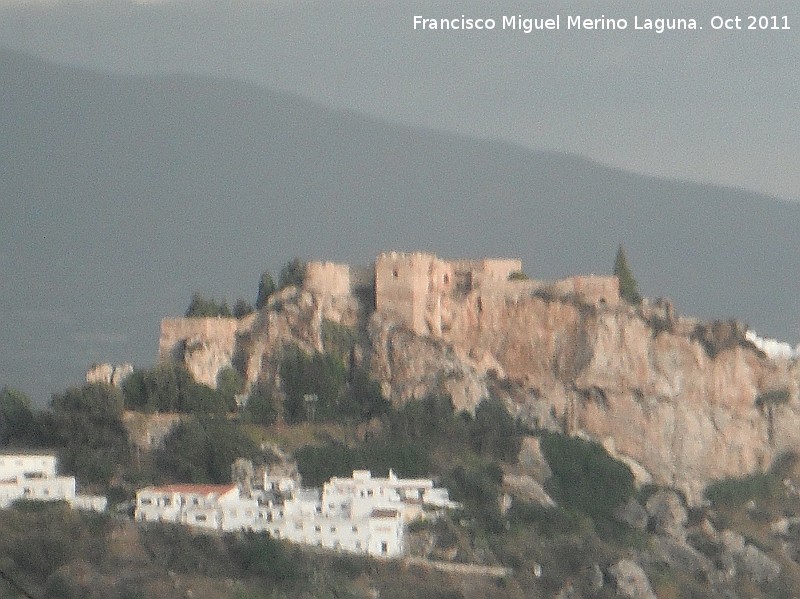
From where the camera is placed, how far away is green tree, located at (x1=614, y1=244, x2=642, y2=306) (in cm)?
6869

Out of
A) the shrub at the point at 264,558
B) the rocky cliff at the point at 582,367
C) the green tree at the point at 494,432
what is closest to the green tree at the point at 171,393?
the rocky cliff at the point at 582,367

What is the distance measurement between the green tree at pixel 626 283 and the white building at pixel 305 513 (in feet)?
44.6

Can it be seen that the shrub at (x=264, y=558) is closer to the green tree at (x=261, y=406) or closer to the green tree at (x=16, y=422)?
the green tree at (x=261, y=406)

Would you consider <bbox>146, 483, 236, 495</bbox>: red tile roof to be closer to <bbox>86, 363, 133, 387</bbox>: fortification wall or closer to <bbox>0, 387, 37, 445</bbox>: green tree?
<bbox>0, 387, 37, 445</bbox>: green tree

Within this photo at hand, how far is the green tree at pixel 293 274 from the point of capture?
6575 cm

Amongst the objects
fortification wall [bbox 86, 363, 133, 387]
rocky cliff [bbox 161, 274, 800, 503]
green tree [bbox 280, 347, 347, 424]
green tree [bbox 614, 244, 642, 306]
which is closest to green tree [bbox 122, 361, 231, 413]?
fortification wall [bbox 86, 363, 133, 387]

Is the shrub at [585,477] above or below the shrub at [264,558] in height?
above

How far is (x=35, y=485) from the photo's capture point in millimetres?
56406

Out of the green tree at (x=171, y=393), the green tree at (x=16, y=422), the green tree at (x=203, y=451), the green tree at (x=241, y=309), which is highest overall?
the green tree at (x=241, y=309)

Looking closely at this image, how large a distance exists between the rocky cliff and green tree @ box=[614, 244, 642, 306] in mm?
1297

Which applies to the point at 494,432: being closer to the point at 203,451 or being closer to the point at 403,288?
the point at 403,288

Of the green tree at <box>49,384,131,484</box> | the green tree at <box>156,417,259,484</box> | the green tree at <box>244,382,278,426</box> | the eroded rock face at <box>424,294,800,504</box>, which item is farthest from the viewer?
the eroded rock face at <box>424,294,800,504</box>

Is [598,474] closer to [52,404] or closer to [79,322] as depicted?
[52,404]

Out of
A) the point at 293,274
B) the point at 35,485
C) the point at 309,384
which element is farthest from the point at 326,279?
the point at 35,485
